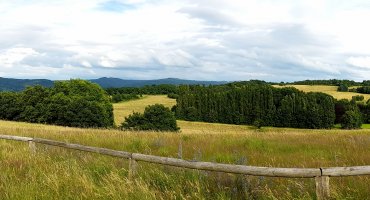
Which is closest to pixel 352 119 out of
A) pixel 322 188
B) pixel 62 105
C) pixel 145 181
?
pixel 62 105

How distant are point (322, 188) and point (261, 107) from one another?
124 m

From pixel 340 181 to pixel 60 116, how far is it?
7598cm

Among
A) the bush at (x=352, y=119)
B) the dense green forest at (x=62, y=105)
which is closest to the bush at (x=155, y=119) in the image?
the dense green forest at (x=62, y=105)

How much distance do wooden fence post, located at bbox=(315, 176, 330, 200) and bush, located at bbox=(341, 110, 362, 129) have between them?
341 feet

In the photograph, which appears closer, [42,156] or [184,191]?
[184,191]

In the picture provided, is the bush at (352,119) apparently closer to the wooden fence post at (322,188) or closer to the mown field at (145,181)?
the mown field at (145,181)

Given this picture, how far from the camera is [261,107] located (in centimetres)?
12719

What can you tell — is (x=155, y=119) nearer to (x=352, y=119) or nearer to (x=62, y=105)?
(x=62, y=105)

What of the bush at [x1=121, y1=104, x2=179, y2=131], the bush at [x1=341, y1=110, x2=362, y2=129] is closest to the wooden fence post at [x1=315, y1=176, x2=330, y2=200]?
the bush at [x1=121, y1=104, x2=179, y2=131]

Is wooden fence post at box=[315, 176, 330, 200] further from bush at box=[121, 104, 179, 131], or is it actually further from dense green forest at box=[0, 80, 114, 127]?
dense green forest at box=[0, 80, 114, 127]

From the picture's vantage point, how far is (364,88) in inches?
5866

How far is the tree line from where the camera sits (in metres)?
113

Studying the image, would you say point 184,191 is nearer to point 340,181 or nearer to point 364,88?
point 340,181

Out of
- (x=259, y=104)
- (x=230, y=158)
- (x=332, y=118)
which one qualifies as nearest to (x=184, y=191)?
(x=230, y=158)
